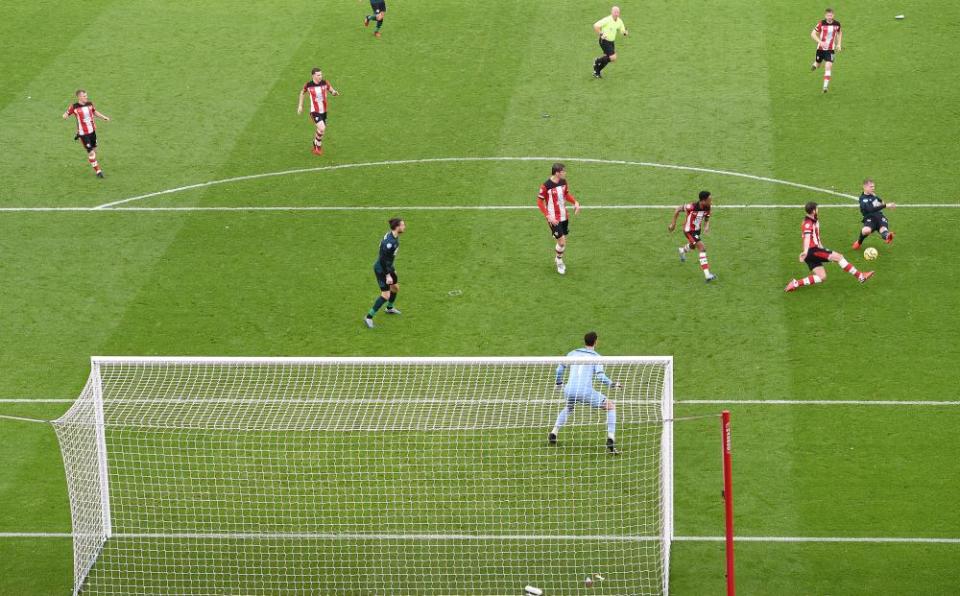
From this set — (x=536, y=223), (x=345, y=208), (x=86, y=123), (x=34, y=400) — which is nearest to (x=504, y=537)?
(x=34, y=400)

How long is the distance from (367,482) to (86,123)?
38.5ft

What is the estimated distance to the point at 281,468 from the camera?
18.0m

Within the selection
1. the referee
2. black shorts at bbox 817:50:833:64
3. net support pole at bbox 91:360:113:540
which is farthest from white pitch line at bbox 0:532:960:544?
the referee

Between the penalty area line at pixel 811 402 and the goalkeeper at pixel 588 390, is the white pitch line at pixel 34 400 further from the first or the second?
the penalty area line at pixel 811 402

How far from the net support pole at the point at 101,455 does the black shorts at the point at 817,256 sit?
10.9m

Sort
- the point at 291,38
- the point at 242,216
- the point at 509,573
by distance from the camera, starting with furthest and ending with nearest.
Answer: the point at 291,38 < the point at 242,216 < the point at 509,573

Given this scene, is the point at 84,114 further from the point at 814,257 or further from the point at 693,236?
the point at 814,257

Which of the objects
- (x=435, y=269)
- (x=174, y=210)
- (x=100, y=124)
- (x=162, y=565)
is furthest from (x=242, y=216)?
(x=162, y=565)

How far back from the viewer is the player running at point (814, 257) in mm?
21594

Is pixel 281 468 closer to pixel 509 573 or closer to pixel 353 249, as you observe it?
pixel 509 573

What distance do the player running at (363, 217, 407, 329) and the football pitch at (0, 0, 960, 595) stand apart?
1.10 feet

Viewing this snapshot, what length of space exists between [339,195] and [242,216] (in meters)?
1.81

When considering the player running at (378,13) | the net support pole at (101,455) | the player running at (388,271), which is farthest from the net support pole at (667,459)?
the player running at (378,13)

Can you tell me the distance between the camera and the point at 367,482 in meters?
17.7
